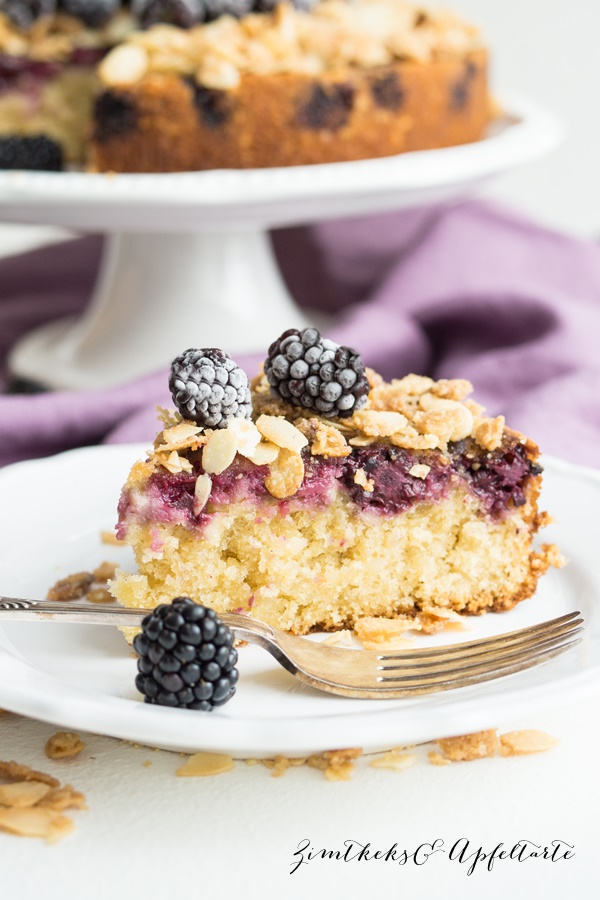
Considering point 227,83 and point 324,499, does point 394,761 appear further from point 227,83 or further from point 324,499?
point 227,83

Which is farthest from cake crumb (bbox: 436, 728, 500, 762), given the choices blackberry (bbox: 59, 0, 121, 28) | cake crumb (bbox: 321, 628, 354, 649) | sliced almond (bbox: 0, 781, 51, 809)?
blackberry (bbox: 59, 0, 121, 28)

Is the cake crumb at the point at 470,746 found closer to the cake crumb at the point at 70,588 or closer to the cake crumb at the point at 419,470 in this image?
the cake crumb at the point at 419,470

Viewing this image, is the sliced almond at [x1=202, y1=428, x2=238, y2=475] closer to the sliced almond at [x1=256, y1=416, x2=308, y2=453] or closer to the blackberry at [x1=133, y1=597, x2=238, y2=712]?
the sliced almond at [x1=256, y1=416, x2=308, y2=453]

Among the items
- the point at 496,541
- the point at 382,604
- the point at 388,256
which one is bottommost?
the point at 388,256

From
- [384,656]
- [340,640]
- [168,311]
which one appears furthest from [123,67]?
[384,656]

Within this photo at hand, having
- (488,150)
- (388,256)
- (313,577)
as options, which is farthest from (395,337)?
(313,577)

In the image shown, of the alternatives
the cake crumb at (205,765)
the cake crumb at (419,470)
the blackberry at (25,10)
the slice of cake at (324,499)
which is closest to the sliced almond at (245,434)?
the slice of cake at (324,499)

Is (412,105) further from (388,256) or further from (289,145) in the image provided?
(388,256)
